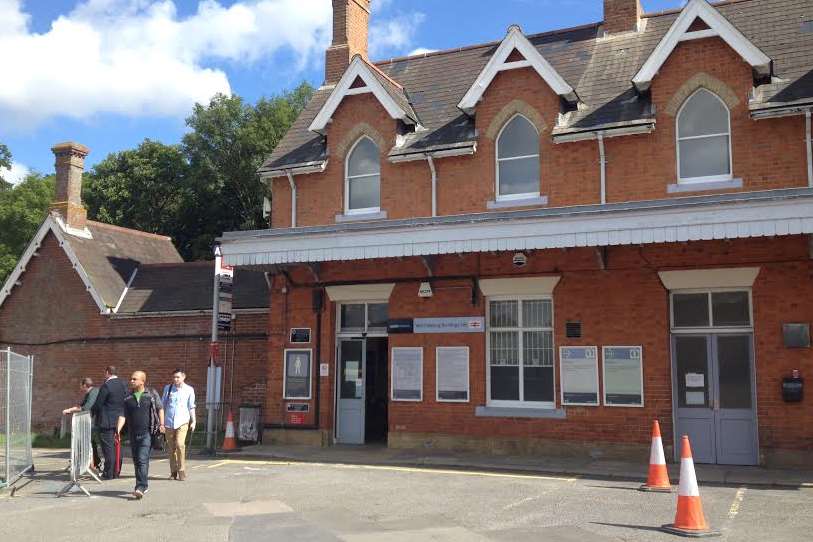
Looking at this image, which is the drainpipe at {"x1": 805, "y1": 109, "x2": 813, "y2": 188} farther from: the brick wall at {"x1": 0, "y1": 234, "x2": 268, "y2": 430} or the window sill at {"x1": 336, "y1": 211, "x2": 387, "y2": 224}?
the brick wall at {"x1": 0, "y1": 234, "x2": 268, "y2": 430}

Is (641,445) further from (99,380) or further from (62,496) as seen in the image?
(99,380)

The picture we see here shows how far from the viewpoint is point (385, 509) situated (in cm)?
961

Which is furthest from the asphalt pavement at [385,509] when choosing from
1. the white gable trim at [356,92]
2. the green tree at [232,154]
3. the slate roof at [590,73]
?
the green tree at [232,154]

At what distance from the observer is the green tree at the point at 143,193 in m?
38.4

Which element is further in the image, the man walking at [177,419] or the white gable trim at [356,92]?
the white gable trim at [356,92]

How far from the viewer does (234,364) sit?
62.4ft

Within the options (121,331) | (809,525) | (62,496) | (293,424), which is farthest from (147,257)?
(809,525)

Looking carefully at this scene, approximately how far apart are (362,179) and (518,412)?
238 inches

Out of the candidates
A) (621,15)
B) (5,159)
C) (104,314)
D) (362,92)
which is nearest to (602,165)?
(621,15)

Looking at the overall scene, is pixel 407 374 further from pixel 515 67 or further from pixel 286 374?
pixel 515 67

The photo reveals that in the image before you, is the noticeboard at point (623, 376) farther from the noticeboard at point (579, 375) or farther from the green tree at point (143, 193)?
the green tree at point (143, 193)

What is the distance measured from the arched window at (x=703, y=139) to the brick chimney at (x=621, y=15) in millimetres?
3436

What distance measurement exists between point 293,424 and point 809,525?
34.6ft

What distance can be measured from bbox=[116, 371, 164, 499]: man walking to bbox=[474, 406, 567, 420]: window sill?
19.8 feet
